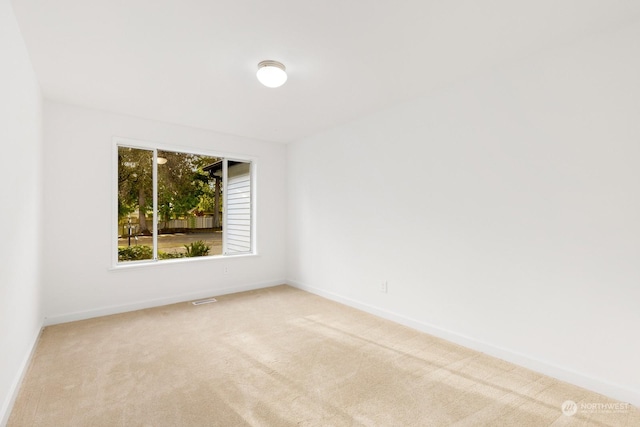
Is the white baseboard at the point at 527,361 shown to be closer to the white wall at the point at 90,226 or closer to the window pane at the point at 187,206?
the window pane at the point at 187,206

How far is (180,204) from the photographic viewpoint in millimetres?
4527

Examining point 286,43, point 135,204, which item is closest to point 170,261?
point 135,204

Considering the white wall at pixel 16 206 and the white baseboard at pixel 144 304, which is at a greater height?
the white wall at pixel 16 206

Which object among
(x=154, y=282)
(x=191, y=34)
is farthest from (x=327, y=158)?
(x=154, y=282)

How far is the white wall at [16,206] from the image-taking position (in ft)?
6.15

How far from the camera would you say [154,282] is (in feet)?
13.6

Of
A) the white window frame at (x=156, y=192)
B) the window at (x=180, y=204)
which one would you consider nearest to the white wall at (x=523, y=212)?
the white window frame at (x=156, y=192)

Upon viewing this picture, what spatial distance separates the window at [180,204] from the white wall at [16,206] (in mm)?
1110

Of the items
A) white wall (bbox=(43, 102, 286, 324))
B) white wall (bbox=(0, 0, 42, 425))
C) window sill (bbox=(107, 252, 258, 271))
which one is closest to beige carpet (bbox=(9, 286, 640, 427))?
white wall (bbox=(0, 0, 42, 425))

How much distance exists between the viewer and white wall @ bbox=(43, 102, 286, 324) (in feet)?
11.4

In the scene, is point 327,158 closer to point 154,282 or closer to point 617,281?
point 154,282

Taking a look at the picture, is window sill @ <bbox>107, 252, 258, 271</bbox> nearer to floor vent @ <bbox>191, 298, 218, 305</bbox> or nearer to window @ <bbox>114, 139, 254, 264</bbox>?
window @ <bbox>114, 139, 254, 264</bbox>

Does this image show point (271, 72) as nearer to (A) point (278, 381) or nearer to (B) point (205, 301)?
(A) point (278, 381)

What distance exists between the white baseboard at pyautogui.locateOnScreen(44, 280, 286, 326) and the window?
1.81 ft
